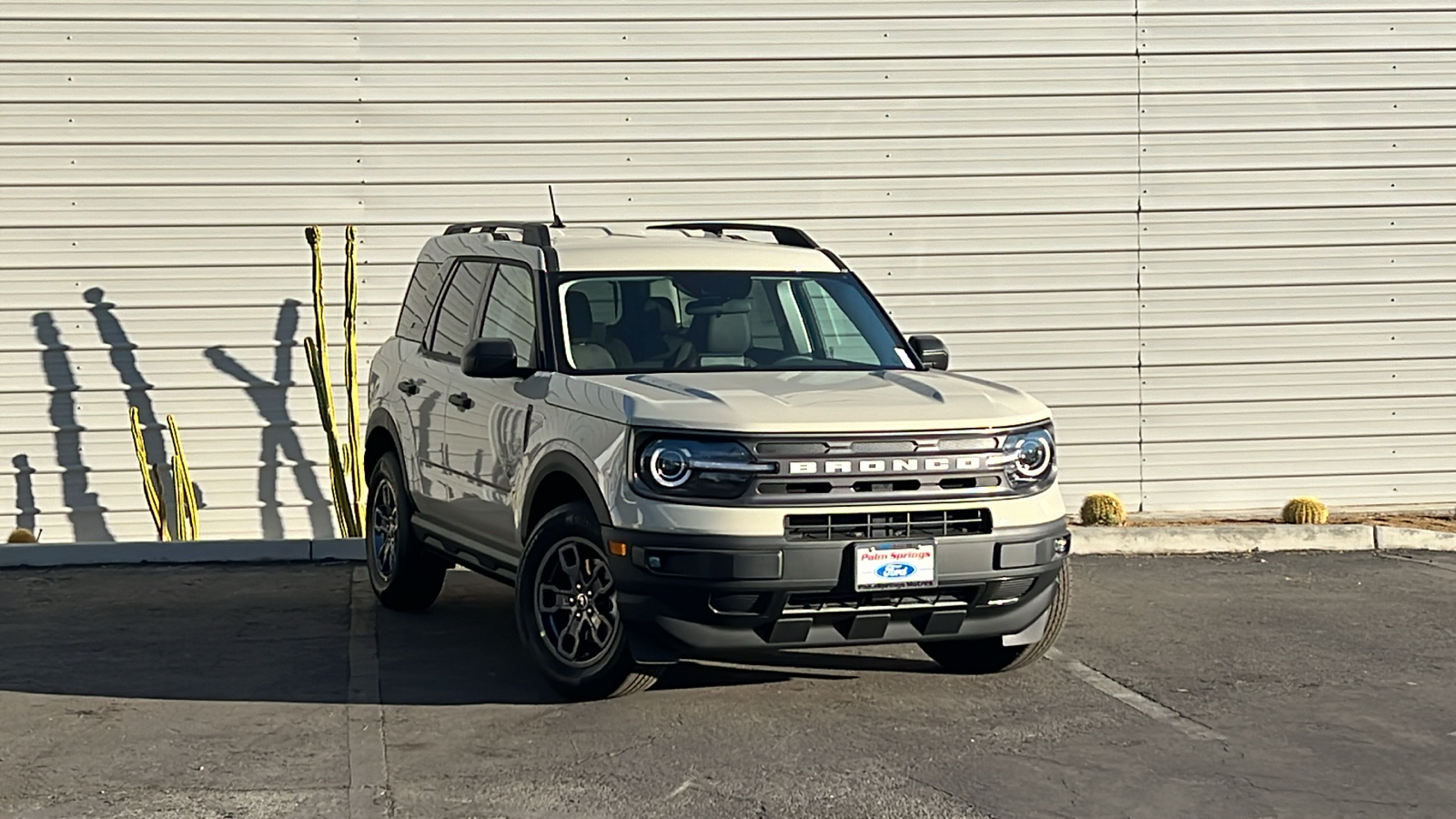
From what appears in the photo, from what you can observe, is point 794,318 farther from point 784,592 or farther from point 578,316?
point 784,592

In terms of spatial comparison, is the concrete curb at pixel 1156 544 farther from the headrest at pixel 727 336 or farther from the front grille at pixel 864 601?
the front grille at pixel 864 601

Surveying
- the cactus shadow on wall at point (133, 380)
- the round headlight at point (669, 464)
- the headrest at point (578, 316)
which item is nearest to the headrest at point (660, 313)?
the headrest at point (578, 316)

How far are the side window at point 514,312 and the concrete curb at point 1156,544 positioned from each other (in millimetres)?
3055

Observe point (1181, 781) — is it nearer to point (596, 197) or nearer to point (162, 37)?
point (596, 197)

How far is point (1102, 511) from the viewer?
1216 centimetres

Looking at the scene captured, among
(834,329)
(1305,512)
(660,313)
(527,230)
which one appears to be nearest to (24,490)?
(527,230)

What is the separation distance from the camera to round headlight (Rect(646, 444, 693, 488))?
265 inches

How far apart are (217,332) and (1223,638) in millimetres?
6894

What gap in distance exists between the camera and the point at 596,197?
12.6 metres

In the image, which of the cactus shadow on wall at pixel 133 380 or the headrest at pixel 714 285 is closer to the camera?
the headrest at pixel 714 285

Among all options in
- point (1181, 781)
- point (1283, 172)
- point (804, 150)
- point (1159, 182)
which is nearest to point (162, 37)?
point (804, 150)

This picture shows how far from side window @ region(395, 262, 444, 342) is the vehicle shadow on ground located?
1385 mm

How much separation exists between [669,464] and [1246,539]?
5.90 metres

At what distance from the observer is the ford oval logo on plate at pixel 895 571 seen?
669 cm
